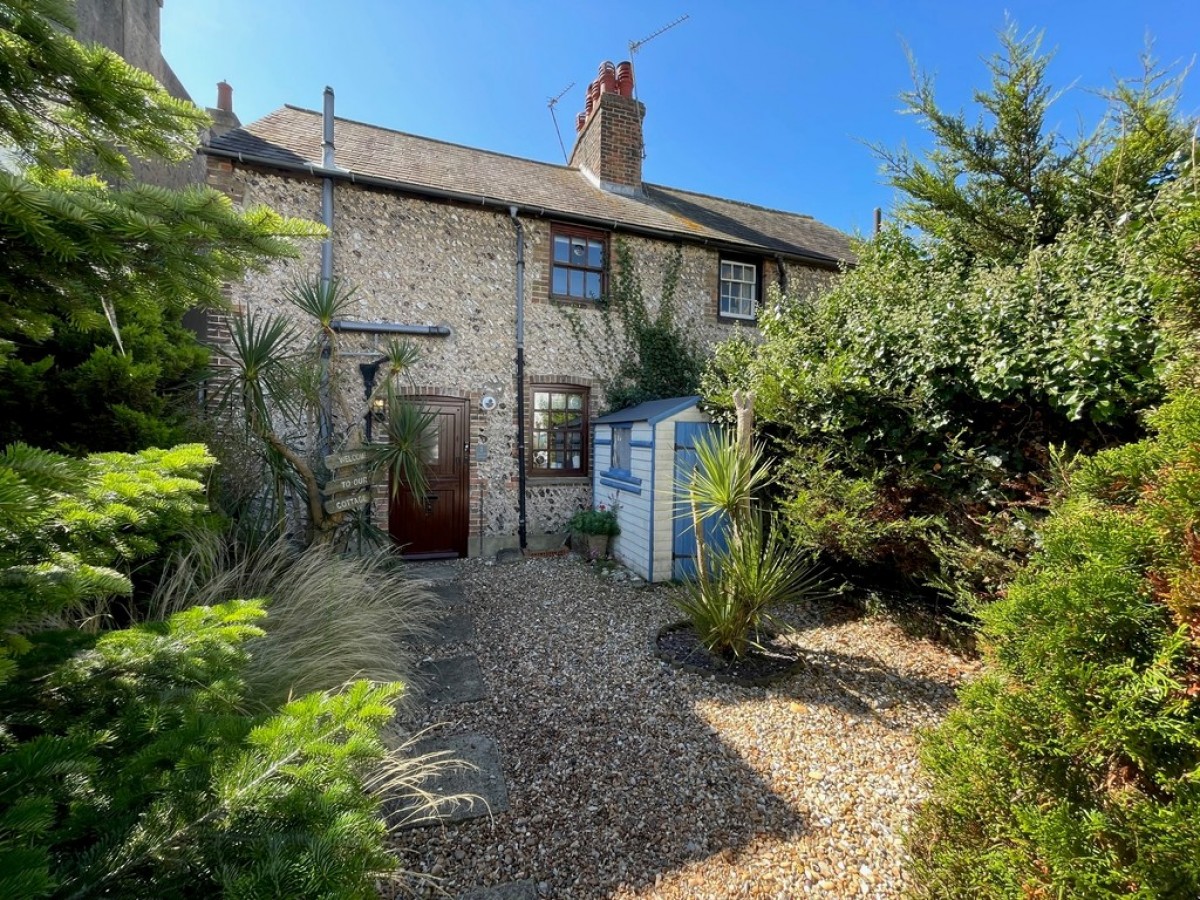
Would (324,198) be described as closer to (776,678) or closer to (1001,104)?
(776,678)

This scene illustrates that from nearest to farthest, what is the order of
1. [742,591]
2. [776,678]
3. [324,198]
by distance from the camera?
[776,678] < [742,591] < [324,198]

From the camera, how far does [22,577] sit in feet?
3.81

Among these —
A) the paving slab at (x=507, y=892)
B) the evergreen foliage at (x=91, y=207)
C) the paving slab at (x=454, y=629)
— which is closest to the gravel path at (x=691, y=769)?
the paving slab at (x=507, y=892)

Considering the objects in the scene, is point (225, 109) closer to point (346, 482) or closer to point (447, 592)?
point (346, 482)

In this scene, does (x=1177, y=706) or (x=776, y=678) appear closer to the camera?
(x=1177, y=706)

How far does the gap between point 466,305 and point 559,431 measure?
237 centimetres

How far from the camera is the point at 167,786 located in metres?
1.01

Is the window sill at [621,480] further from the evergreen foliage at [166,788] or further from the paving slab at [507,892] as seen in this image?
the evergreen foliage at [166,788]

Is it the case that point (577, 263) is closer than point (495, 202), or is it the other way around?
point (495, 202)

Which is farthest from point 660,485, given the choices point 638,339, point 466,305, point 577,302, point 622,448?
point 466,305

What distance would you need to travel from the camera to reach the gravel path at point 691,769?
6.43 ft

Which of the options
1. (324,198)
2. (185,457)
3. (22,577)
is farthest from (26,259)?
(324,198)

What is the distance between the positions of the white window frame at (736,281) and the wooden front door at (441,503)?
5.06m

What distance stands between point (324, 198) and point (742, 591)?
23.5 feet
